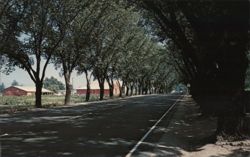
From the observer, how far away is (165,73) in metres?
140

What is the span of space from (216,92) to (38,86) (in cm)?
3196

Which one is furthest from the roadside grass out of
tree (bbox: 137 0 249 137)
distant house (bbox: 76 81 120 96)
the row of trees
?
distant house (bbox: 76 81 120 96)

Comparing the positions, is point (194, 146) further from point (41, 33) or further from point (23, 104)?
point (23, 104)

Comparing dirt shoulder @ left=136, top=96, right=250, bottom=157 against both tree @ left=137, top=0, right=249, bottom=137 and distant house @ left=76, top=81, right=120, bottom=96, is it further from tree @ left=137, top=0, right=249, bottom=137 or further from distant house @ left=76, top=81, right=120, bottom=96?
distant house @ left=76, top=81, right=120, bottom=96

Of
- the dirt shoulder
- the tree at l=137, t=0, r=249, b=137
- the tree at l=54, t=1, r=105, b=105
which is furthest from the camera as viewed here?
the tree at l=54, t=1, r=105, b=105

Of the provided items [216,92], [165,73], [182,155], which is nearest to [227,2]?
[216,92]

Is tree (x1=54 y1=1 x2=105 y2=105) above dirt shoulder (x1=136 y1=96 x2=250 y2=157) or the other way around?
above

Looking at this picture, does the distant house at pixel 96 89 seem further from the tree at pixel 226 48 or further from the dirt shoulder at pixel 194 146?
the tree at pixel 226 48

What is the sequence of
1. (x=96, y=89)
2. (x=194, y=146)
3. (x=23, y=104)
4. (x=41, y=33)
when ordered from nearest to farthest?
(x=194, y=146)
(x=41, y=33)
(x=23, y=104)
(x=96, y=89)

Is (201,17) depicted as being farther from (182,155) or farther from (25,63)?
(25,63)

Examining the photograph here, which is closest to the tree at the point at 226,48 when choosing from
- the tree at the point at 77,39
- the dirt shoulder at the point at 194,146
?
the dirt shoulder at the point at 194,146

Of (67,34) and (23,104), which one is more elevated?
(67,34)

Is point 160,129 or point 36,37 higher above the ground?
point 36,37

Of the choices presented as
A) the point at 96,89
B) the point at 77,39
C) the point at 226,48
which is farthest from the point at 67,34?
the point at 96,89
